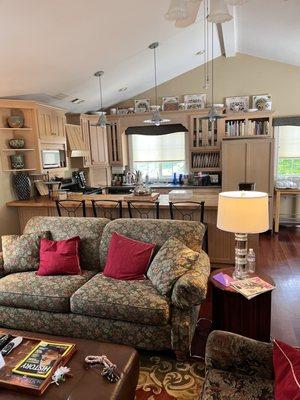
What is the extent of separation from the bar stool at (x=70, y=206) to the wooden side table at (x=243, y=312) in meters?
2.45

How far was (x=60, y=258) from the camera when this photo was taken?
2.77 m

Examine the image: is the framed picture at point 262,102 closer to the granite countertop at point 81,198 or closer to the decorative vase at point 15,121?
the granite countertop at point 81,198

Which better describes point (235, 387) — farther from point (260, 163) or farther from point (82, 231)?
point (260, 163)

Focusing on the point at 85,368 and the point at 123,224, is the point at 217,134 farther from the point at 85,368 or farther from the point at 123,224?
the point at 85,368

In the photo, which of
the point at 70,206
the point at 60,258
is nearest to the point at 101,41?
the point at 70,206

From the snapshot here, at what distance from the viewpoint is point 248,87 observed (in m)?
5.88

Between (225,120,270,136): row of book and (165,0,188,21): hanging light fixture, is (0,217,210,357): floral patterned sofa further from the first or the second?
(225,120,270,136): row of book

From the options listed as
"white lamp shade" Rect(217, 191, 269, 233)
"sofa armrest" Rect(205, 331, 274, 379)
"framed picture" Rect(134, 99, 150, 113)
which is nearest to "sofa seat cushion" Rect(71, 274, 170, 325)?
"sofa armrest" Rect(205, 331, 274, 379)

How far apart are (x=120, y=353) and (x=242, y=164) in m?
4.41

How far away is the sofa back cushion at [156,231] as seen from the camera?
2.72m

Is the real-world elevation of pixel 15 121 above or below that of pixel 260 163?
above

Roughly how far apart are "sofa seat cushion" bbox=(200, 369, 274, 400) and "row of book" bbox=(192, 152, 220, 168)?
5041mm

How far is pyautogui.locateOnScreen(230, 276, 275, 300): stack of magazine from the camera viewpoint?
2051 mm

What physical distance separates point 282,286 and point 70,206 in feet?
9.73
